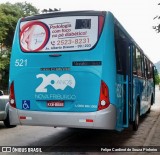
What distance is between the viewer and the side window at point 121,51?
8.32 m

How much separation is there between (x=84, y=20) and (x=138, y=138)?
423 cm

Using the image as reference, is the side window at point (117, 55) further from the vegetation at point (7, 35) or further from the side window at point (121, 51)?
the vegetation at point (7, 35)

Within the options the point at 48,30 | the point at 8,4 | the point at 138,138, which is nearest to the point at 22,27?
the point at 48,30

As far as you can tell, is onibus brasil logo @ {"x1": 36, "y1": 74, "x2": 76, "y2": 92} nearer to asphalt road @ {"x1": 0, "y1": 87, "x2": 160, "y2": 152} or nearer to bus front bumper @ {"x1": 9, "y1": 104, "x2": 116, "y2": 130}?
bus front bumper @ {"x1": 9, "y1": 104, "x2": 116, "y2": 130}

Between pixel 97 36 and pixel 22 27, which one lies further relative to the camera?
pixel 22 27

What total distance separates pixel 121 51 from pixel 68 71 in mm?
1686

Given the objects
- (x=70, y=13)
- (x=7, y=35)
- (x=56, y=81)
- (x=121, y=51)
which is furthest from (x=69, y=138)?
(x=7, y=35)

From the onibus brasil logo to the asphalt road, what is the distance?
1600 millimetres

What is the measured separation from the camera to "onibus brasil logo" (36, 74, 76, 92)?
7.77 metres

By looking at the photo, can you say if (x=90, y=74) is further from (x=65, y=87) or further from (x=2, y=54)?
(x=2, y=54)

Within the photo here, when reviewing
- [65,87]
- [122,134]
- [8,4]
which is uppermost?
[8,4]

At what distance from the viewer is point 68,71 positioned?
782cm

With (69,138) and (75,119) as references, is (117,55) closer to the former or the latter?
(75,119)

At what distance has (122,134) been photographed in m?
11.0
